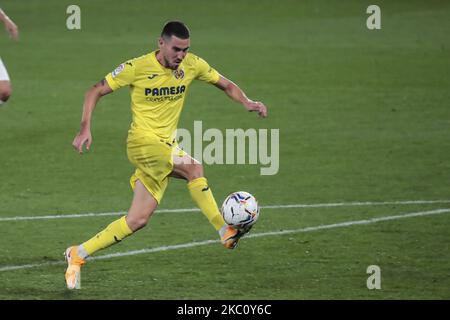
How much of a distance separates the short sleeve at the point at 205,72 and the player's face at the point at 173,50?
15.7 inches

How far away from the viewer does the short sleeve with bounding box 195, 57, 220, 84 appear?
36.2ft

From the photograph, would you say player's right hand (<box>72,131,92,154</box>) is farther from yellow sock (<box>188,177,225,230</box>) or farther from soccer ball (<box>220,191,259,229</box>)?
soccer ball (<box>220,191,259,229</box>)

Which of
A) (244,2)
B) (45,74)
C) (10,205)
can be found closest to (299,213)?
(10,205)

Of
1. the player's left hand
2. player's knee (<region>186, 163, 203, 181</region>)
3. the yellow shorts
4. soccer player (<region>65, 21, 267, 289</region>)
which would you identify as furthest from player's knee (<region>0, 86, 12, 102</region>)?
the player's left hand

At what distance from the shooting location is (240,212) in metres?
10.7

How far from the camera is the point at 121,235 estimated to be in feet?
34.8

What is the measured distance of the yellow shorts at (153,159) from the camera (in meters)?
10.7

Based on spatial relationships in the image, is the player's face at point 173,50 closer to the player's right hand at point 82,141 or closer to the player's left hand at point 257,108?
the player's left hand at point 257,108

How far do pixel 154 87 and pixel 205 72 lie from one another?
664mm

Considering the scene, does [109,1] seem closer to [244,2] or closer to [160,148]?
[244,2]

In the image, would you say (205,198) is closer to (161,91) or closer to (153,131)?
(153,131)

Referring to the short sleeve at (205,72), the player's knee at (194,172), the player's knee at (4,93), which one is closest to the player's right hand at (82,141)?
the player's knee at (194,172)

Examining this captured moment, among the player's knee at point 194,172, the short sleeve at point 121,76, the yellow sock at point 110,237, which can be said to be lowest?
the yellow sock at point 110,237

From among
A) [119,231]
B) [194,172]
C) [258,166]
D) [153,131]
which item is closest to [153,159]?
[153,131]
